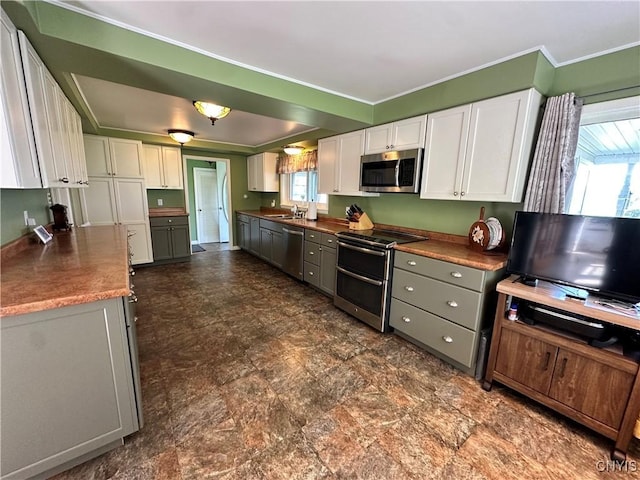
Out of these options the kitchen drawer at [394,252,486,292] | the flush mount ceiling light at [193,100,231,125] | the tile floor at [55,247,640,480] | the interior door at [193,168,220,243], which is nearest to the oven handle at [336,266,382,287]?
the kitchen drawer at [394,252,486,292]

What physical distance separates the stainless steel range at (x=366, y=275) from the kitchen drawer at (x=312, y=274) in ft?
1.76

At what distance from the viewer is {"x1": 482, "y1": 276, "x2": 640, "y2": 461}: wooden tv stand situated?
4.65ft

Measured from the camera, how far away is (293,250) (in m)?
4.15

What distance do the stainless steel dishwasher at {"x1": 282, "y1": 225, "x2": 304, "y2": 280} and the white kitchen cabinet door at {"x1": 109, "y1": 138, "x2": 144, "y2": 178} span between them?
8.91 feet

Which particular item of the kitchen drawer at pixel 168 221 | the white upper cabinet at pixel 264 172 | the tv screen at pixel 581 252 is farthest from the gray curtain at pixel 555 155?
the kitchen drawer at pixel 168 221

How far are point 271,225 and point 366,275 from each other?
2.48 meters

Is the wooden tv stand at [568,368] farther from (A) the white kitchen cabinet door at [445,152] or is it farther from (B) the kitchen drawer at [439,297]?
(A) the white kitchen cabinet door at [445,152]

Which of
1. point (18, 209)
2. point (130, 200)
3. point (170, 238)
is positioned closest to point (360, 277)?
point (18, 209)

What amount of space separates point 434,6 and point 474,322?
2.05m

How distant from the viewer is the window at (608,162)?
1833 mm

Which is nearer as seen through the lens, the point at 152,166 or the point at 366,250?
the point at 366,250

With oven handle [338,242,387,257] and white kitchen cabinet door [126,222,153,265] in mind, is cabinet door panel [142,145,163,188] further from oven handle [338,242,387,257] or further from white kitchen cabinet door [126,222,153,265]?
oven handle [338,242,387,257]

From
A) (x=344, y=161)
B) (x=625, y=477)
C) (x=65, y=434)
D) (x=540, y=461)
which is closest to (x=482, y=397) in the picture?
(x=540, y=461)

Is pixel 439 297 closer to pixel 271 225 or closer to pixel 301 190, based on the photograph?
pixel 271 225
